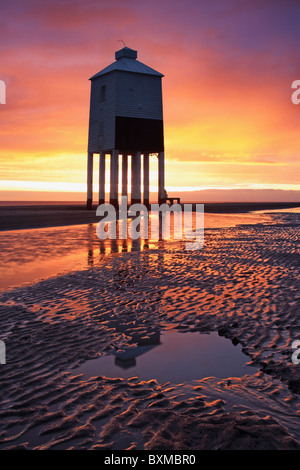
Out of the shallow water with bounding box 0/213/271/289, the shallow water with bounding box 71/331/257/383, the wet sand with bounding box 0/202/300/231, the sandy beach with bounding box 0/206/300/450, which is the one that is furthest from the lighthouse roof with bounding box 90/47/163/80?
the shallow water with bounding box 71/331/257/383

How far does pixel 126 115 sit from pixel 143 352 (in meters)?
36.4

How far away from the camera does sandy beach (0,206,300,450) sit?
3723mm

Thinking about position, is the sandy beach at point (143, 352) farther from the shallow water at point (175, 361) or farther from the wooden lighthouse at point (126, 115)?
the wooden lighthouse at point (126, 115)

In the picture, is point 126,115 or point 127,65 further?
point 127,65

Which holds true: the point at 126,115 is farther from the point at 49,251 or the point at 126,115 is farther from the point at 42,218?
the point at 49,251

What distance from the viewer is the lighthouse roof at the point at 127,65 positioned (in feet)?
130

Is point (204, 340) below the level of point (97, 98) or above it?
below

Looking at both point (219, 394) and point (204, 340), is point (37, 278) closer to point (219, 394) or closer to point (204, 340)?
point (204, 340)

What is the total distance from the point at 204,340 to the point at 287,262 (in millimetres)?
8024

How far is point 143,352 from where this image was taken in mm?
5766

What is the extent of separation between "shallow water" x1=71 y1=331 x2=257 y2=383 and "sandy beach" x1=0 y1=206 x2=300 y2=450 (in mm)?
41

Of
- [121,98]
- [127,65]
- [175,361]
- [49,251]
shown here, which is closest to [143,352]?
[175,361]

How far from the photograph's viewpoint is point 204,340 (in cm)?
632
